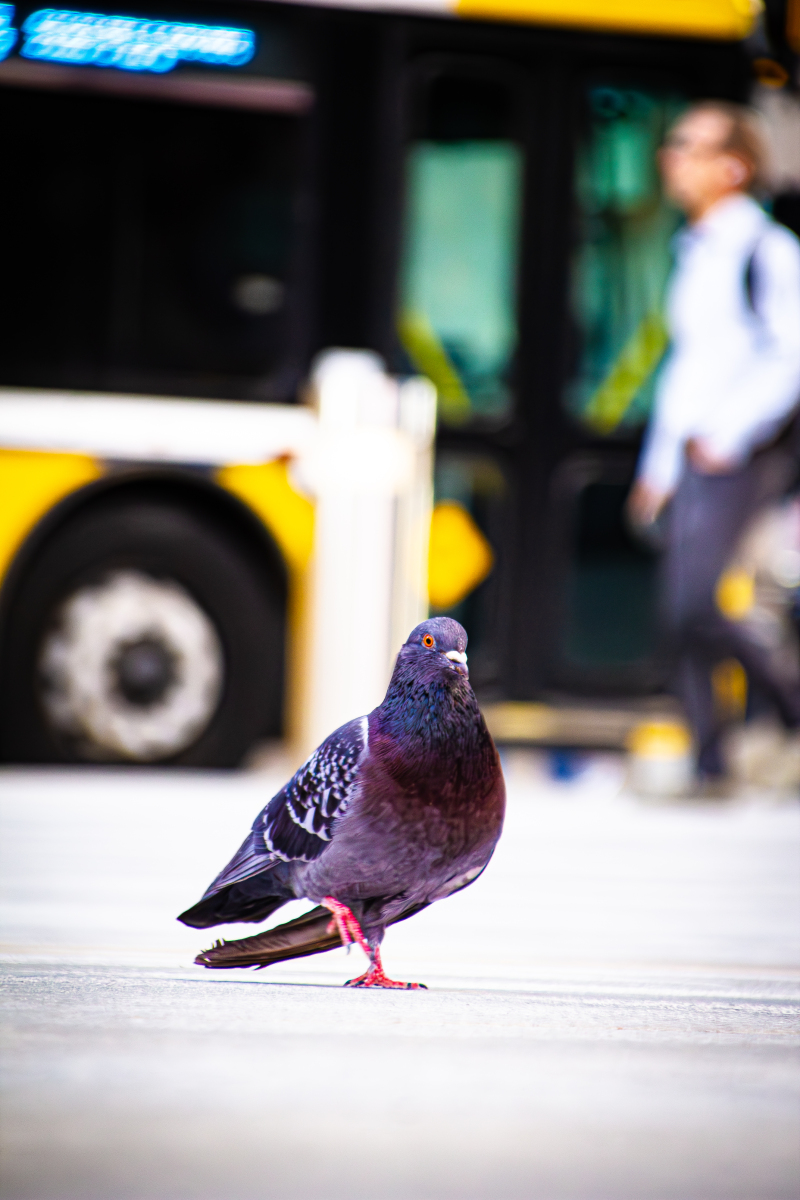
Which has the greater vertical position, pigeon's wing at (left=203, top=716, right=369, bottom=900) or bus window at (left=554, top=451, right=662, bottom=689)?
pigeon's wing at (left=203, top=716, right=369, bottom=900)

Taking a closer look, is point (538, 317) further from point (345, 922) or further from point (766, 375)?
point (345, 922)

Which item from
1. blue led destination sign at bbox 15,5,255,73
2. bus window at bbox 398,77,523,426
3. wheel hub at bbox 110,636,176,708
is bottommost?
wheel hub at bbox 110,636,176,708

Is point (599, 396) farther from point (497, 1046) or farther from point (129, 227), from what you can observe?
point (497, 1046)

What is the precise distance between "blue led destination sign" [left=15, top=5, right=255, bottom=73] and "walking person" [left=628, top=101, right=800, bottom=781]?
1.54 meters

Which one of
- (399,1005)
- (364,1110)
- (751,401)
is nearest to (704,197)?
(751,401)

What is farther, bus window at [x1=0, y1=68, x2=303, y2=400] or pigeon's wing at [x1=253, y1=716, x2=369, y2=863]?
bus window at [x1=0, y1=68, x2=303, y2=400]

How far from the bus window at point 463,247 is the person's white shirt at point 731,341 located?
2.34 ft

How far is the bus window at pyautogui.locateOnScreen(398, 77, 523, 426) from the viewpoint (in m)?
5.18

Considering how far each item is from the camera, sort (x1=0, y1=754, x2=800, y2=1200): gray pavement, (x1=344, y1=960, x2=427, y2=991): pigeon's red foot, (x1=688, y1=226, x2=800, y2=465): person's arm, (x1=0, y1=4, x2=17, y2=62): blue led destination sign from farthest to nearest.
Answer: (x1=0, y1=4, x2=17, y2=62): blue led destination sign, (x1=688, y1=226, x2=800, y2=465): person's arm, (x1=344, y1=960, x2=427, y2=991): pigeon's red foot, (x1=0, y1=754, x2=800, y2=1200): gray pavement

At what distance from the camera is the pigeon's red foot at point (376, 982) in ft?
6.31

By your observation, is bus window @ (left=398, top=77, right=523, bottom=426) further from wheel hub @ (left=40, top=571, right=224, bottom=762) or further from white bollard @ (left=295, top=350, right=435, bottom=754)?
wheel hub @ (left=40, top=571, right=224, bottom=762)

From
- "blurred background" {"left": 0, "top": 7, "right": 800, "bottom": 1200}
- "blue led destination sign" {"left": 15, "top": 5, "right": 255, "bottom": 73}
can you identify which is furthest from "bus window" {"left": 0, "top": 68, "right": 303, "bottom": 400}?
"blue led destination sign" {"left": 15, "top": 5, "right": 255, "bottom": 73}

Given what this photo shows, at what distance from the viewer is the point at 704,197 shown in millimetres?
4770

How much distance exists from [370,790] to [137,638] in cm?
321
